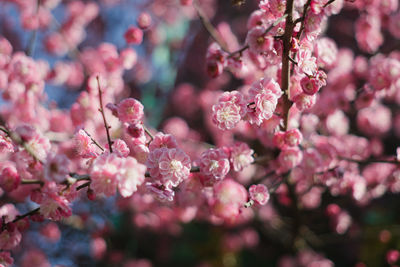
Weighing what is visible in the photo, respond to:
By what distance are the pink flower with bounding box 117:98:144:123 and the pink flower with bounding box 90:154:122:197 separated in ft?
0.94

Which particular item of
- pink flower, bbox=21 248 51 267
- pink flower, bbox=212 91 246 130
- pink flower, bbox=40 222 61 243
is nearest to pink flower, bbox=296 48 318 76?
pink flower, bbox=212 91 246 130

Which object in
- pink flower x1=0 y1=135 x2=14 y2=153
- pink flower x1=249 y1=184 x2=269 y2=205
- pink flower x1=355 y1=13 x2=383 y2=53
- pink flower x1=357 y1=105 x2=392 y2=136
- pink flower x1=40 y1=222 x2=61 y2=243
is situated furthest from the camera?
pink flower x1=40 y1=222 x2=61 y2=243

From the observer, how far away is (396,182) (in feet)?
5.33

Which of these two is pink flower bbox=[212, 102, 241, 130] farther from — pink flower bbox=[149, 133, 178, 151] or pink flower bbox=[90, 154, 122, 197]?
pink flower bbox=[90, 154, 122, 197]

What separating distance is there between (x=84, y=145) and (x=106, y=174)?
0.26 meters

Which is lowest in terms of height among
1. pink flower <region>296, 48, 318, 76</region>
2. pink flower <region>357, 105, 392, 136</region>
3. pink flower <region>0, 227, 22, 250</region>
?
pink flower <region>357, 105, 392, 136</region>

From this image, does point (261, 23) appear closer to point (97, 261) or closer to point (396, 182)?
point (396, 182)

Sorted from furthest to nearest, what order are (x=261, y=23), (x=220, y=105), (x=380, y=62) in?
1. (x=380, y=62)
2. (x=261, y=23)
3. (x=220, y=105)

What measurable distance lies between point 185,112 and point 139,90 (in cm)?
56

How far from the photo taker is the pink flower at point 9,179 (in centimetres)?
110

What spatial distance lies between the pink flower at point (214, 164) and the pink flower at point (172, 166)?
9cm

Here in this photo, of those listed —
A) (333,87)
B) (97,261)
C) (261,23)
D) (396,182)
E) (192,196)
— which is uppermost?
(261,23)

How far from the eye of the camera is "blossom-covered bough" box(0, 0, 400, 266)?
1.14 m

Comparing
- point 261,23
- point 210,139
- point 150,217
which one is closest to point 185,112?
point 210,139
